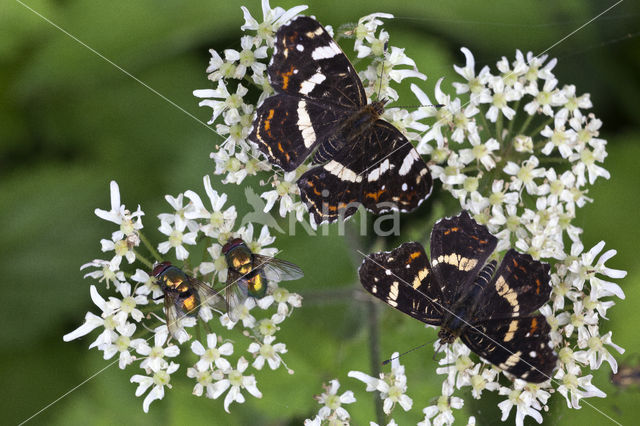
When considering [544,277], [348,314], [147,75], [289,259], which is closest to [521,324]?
[544,277]

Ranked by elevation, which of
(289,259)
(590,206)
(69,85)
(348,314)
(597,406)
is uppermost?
(69,85)

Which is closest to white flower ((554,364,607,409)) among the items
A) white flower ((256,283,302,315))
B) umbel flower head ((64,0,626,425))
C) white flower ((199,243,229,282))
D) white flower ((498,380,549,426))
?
umbel flower head ((64,0,626,425))

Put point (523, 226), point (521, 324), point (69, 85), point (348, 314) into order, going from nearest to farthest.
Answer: point (521, 324)
point (523, 226)
point (348, 314)
point (69, 85)

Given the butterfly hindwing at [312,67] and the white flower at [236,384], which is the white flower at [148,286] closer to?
the white flower at [236,384]

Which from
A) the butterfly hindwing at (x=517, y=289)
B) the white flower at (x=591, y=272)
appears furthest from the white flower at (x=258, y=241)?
the white flower at (x=591, y=272)

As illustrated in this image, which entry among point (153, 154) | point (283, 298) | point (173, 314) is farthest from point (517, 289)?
point (153, 154)

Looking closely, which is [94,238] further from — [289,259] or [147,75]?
[289,259]

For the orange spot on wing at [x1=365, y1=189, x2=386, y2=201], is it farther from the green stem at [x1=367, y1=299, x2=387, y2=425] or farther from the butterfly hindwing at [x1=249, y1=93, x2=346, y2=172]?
the green stem at [x1=367, y1=299, x2=387, y2=425]

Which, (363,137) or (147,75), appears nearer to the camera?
(363,137)
